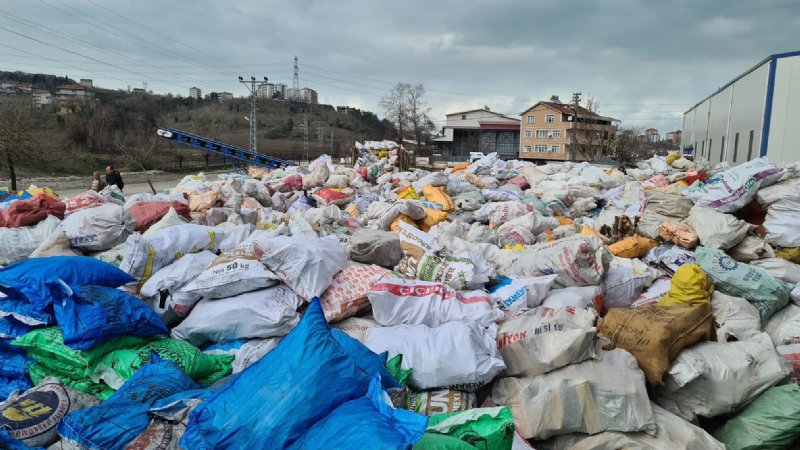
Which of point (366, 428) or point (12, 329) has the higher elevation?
point (366, 428)

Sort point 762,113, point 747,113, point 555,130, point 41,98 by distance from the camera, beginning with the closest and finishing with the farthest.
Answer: point 762,113 → point 747,113 → point 41,98 → point 555,130

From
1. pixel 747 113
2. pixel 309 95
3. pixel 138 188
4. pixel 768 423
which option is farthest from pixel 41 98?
pixel 768 423

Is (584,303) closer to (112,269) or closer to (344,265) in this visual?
(344,265)

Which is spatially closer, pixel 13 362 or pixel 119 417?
pixel 119 417

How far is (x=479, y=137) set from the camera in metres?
53.8

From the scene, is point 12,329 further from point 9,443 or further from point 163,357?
point 9,443

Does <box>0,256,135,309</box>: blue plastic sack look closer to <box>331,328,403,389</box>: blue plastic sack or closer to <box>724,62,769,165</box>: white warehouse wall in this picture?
<box>331,328,403,389</box>: blue plastic sack

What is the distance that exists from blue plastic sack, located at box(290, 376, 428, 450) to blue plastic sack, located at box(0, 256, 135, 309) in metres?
1.69

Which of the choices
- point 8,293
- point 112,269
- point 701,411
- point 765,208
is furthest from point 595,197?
point 8,293

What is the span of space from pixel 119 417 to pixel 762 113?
14.6 meters

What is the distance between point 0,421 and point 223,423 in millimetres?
863

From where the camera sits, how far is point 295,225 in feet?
13.4

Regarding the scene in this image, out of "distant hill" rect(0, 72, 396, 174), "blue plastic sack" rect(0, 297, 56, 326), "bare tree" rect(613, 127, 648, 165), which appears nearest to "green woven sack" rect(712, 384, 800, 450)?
"blue plastic sack" rect(0, 297, 56, 326)

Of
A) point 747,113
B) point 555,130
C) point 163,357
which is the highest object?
point 555,130
